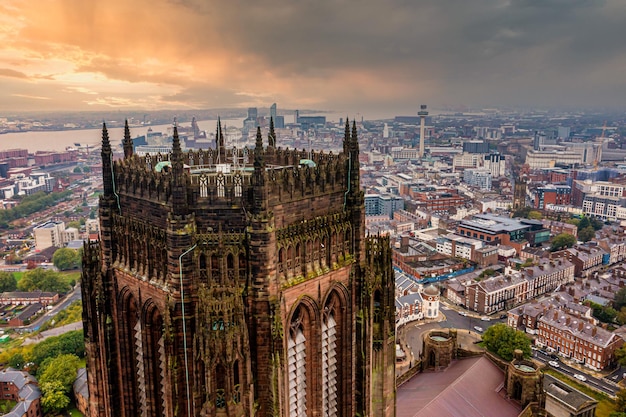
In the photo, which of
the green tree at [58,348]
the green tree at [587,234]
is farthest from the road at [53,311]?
the green tree at [587,234]

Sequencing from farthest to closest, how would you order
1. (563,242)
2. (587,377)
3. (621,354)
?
(563,242)
(587,377)
(621,354)

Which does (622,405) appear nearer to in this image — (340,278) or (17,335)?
(340,278)

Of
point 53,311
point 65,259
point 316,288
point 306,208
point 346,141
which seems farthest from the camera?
point 65,259

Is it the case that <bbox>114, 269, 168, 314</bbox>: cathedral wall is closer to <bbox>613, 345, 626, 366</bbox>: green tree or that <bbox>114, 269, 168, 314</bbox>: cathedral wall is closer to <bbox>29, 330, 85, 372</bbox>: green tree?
<bbox>29, 330, 85, 372</bbox>: green tree

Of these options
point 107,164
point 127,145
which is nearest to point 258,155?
point 107,164

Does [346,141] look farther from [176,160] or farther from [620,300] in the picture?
[620,300]

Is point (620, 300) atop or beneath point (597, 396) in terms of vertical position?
atop
